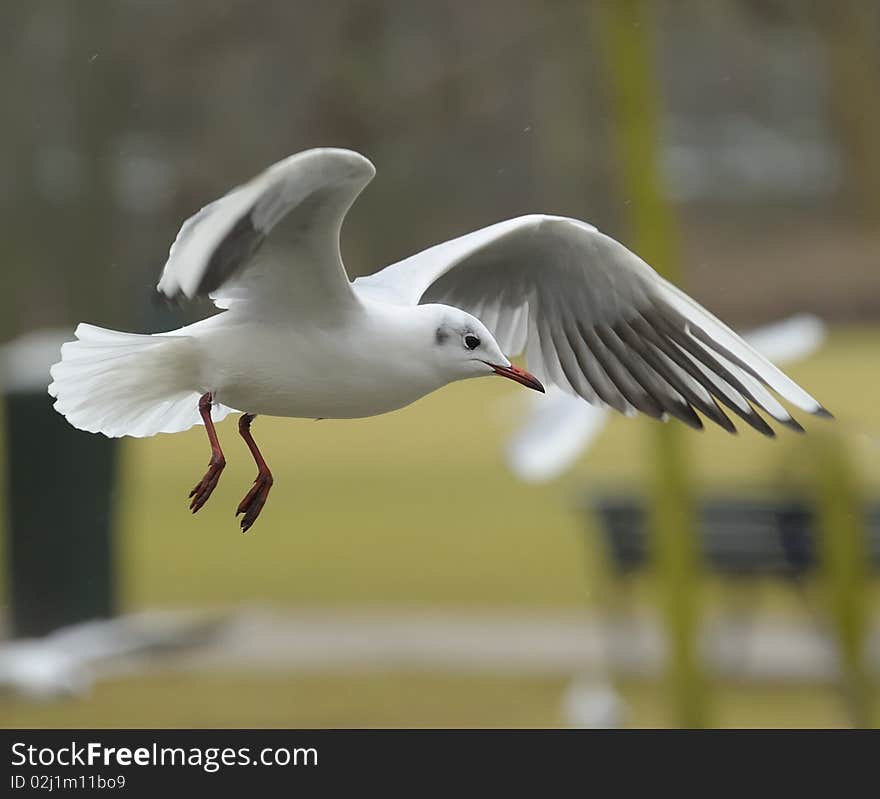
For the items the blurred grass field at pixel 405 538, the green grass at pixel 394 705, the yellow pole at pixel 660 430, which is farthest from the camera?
the blurred grass field at pixel 405 538

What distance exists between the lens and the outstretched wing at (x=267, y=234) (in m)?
2.44

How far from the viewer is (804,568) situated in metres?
7.84

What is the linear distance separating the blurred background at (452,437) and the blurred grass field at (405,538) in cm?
4

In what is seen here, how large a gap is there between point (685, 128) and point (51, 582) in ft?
34.0

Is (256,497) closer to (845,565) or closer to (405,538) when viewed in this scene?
(845,565)

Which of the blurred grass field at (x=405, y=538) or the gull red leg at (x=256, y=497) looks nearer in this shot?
the gull red leg at (x=256, y=497)

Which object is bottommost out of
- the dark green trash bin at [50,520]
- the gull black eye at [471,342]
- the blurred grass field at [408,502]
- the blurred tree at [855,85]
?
the gull black eye at [471,342]

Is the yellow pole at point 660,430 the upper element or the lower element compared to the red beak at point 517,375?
upper

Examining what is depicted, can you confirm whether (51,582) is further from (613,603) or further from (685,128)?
(685,128)

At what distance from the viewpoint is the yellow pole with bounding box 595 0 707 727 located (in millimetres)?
6418

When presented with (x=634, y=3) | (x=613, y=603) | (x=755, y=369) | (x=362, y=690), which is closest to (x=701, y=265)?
(x=613, y=603)

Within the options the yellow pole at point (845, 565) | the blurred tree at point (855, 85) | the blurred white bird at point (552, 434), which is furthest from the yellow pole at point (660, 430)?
the blurred tree at point (855, 85)

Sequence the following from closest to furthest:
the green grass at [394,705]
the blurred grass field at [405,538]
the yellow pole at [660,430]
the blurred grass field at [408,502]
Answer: the yellow pole at [660,430], the green grass at [394,705], the blurred grass field at [405,538], the blurred grass field at [408,502]

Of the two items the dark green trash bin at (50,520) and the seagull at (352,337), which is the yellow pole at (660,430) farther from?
the dark green trash bin at (50,520)
